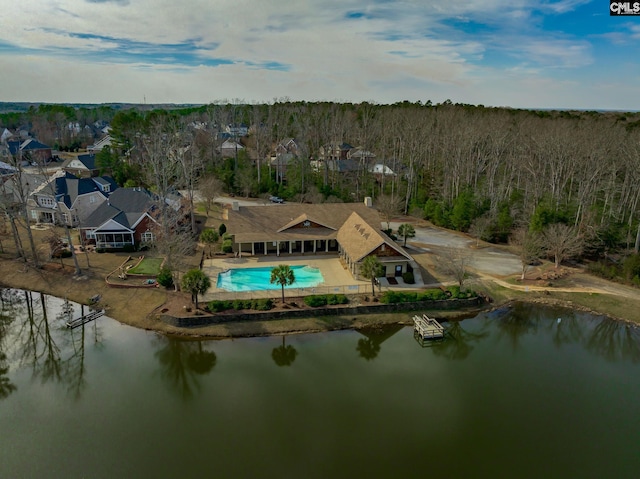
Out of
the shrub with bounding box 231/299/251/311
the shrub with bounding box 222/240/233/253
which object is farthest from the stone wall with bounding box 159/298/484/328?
the shrub with bounding box 222/240/233/253

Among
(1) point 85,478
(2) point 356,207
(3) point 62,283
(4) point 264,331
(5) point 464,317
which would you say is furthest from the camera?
(2) point 356,207

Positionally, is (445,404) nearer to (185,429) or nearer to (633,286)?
(185,429)

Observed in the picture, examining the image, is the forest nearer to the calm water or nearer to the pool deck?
the pool deck

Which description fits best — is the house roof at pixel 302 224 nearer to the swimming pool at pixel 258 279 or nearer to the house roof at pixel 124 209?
the swimming pool at pixel 258 279

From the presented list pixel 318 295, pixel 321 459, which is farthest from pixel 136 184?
pixel 321 459

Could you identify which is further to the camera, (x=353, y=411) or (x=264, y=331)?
(x=264, y=331)

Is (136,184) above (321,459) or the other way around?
above
